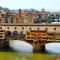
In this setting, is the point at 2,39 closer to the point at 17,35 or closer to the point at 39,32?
the point at 17,35

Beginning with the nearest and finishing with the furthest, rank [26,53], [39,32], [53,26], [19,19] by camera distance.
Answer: [26,53] → [39,32] → [53,26] → [19,19]

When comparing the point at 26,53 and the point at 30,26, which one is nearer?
the point at 26,53

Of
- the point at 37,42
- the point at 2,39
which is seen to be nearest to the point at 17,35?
the point at 2,39

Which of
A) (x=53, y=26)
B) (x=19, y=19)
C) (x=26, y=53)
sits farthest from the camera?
(x=19, y=19)

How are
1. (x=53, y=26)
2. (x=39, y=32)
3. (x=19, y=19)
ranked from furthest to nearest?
(x=19, y=19), (x=53, y=26), (x=39, y=32)

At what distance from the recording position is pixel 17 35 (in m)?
30.5

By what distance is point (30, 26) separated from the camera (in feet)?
104

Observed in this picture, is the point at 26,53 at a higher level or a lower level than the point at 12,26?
lower

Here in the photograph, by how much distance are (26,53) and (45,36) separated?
280 centimetres

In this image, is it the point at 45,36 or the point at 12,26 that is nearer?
the point at 45,36

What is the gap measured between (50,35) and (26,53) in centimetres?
332

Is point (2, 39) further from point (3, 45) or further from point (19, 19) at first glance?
point (19, 19)

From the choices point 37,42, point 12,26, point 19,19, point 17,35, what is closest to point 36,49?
point 37,42

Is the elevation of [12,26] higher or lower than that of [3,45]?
higher
